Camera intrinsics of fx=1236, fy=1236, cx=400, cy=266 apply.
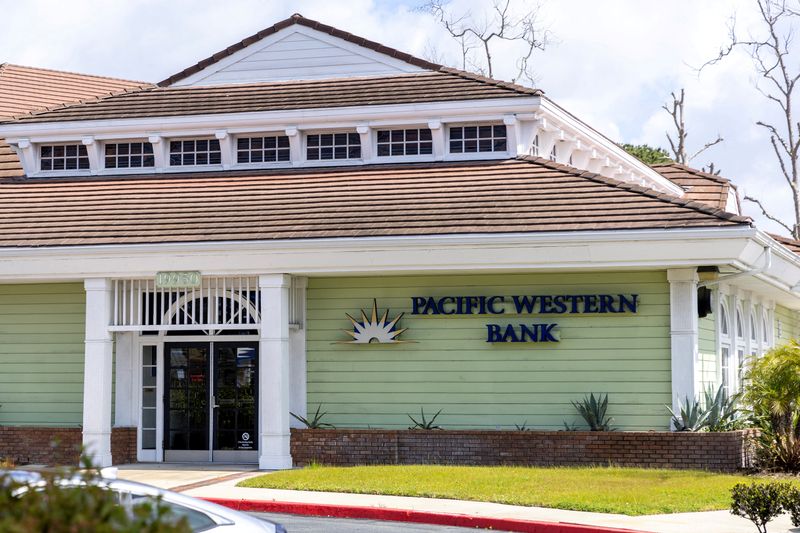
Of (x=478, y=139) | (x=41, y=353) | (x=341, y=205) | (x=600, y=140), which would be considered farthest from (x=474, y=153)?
(x=41, y=353)

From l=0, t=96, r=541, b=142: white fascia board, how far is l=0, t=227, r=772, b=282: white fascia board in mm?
3862

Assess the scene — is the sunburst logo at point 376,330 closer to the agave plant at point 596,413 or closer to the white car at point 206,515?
the agave plant at point 596,413

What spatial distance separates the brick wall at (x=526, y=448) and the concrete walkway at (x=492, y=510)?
2330 millimetres

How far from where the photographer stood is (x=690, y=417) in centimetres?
2009

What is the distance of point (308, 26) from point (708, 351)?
35.3 feet

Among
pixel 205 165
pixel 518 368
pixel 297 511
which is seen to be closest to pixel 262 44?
pixel 205 165

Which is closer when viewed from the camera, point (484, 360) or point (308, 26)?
point (484, 360)

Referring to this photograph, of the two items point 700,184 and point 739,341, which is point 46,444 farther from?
point 700,184

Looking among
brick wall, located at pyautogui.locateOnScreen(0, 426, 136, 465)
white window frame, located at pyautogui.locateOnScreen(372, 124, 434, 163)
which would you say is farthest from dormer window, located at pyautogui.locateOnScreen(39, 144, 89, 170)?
white window frame, located at pyautogui.locateOnScreen(372, 124, 434, 163)

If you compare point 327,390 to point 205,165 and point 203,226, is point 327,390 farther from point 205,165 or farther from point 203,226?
point 205,165

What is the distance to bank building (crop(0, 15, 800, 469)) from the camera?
2078 cm

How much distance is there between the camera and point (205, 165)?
25.3 meters

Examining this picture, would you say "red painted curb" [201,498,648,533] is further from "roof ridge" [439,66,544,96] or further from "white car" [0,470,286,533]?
"roof ridge" [439,66,544,96]

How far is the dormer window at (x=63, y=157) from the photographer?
2609cm
